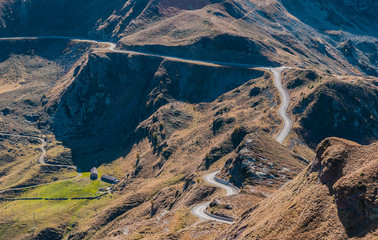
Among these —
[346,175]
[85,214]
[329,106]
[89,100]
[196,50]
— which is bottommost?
[85,214]

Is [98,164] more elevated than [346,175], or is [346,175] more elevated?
[346,175]

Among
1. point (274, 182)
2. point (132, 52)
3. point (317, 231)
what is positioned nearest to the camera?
point (317, 231)

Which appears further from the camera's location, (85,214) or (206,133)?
(206,133)

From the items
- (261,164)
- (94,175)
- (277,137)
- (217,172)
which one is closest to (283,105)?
(277,137)

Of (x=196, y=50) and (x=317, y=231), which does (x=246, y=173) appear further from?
(x=196, y=50)

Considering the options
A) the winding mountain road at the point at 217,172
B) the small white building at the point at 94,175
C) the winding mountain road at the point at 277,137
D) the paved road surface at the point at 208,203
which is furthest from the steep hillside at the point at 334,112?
the small white building at the point at 94,175

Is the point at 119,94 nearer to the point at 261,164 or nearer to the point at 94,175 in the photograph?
the point at 94,175

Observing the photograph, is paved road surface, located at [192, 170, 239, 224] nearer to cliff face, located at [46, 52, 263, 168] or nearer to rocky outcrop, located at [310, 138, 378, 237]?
rocky outcrop, located at [310, 138, 378, 237]

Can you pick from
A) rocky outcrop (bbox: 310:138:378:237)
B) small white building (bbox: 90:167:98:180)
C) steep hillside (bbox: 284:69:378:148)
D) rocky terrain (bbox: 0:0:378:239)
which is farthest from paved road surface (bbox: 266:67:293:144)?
small white building (bbox: 90:167:98:180)

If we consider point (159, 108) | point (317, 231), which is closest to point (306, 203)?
point (317, 231)
